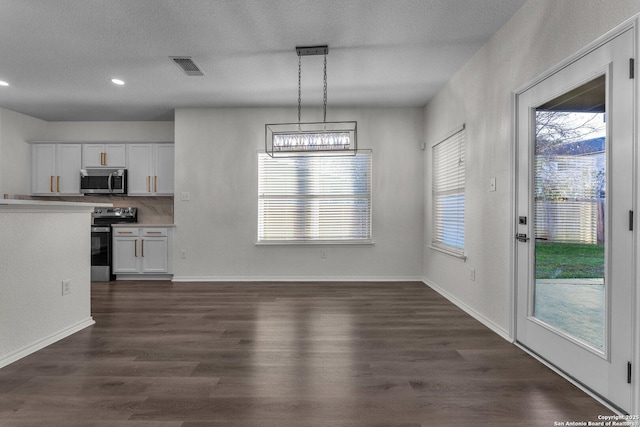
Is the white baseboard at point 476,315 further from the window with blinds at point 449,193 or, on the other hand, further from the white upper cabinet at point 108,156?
the white upper cabinet at point 108,156

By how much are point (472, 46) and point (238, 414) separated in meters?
3.69

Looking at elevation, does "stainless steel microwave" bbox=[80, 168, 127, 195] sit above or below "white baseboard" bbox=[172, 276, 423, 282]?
above

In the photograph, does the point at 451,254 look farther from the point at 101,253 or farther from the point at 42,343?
the point at 101,253

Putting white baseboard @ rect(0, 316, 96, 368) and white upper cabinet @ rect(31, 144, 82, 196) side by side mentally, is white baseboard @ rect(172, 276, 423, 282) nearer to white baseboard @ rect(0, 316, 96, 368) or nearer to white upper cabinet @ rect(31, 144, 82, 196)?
white baseboard @ rect(0, 316, 96, 368)

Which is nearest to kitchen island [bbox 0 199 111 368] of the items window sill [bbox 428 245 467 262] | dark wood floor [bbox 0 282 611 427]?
dark wood floor [bbox 0 282 611 427]

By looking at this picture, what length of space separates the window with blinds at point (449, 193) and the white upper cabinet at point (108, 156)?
497 cm

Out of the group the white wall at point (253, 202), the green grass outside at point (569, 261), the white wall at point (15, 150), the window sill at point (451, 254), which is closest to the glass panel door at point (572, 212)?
the green grass outside at point (569, 261)

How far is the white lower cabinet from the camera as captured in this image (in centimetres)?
561

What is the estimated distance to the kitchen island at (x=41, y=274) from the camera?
2604 millimetres

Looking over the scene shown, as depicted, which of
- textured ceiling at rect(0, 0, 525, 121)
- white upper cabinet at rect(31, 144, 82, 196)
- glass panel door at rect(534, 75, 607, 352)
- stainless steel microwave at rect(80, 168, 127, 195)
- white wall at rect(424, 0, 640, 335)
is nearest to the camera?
glass panel door at rect(534, 75, 607, 352)

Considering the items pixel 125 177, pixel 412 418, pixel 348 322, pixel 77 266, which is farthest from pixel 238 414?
pixel 125 177

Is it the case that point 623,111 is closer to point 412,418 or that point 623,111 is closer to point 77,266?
point 412,418

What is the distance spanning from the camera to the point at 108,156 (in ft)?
19.5

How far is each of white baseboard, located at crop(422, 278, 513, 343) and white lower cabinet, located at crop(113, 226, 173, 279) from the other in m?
4.03
